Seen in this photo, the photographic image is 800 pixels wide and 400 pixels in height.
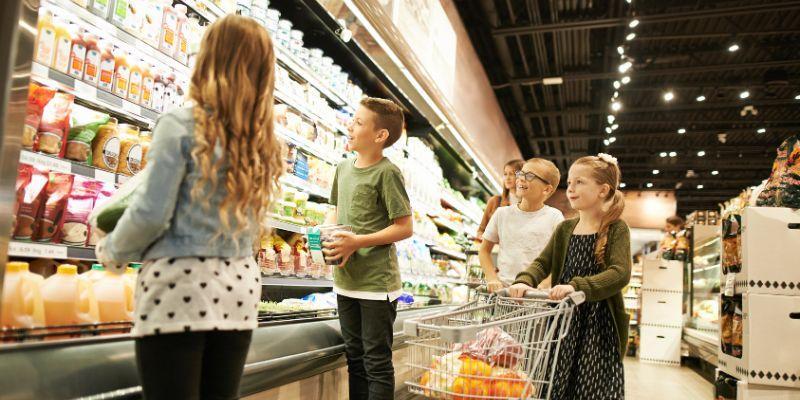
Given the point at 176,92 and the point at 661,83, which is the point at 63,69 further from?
the point at 661,83

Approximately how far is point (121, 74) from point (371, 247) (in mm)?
1125

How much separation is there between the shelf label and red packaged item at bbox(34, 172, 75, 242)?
0.15ft

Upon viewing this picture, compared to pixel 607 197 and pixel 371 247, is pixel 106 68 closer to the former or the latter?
pixel 371 247

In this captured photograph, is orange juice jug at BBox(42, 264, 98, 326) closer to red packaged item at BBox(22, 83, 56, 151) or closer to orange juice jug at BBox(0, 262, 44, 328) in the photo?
orange juice jug at BBox(0, 262, 44, 328)

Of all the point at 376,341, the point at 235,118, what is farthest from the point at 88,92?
the point at 376,341

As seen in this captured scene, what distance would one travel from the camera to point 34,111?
1.83 m

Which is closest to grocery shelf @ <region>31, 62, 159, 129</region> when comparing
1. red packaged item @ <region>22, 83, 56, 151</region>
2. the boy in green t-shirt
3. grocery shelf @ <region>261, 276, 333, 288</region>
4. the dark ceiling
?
red packaged item @ <region>22, 83, 56, 151</region>

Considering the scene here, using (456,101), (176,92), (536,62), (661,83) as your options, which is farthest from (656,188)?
(176,92)

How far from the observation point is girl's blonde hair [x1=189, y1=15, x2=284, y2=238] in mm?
1339

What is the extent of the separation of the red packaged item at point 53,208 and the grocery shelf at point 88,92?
0.27 meters

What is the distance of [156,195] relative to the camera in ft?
4.16

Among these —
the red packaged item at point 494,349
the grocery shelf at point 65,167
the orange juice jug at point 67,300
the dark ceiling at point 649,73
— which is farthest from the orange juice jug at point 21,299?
the dark ceiling at point 649,73

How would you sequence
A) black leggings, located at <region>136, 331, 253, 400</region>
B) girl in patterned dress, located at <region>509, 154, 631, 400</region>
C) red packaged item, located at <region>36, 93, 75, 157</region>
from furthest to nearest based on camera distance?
girl in patterned dress, located at <region>509, 154, 631, 400</region>
red packaged item, located at <region>36, 93, 75, 157</region>
black leggings, located at <region>136, 331, 253, 400</region>

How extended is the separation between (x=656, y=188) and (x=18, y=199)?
19.0m
